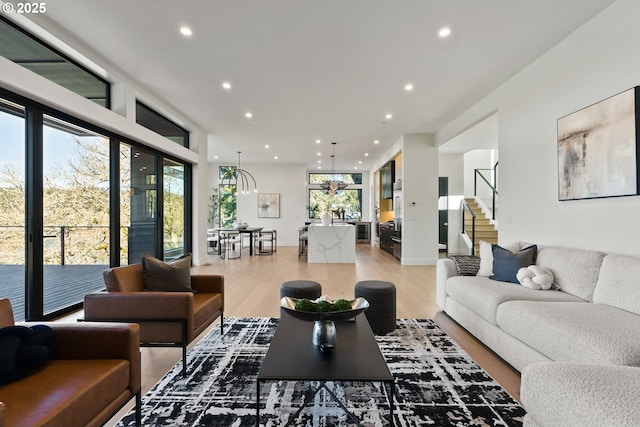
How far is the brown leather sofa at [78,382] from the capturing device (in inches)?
46.0

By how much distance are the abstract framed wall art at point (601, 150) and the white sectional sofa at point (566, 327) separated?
0.64m

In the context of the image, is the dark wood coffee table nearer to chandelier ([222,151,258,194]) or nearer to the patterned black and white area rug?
the patterned black and white area rug

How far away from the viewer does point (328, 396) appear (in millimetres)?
1998

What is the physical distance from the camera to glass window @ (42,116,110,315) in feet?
11.4

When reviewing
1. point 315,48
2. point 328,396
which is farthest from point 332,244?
point 328,396

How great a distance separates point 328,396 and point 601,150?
3.20 m

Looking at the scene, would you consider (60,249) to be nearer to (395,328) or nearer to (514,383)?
(395,328)

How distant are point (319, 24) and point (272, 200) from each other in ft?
29.5

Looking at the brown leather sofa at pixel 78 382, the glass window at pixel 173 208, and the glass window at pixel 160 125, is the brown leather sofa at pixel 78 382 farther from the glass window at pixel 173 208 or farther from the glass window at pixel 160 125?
the glass window at pixel 173 208

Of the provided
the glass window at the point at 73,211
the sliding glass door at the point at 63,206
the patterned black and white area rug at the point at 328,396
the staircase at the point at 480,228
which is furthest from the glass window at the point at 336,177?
the patterned black and white area rug at the point at 328,396

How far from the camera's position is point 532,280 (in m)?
2.89

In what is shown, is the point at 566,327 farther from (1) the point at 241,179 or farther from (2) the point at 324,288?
(1) the point at 241,179

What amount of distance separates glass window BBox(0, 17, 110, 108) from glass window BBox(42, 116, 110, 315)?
466 millimetres

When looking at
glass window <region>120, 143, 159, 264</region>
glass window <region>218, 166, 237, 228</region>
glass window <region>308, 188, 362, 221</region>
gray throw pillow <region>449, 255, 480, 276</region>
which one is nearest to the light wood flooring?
gray throw pillow <region>449, 255, 480, 276</region>
